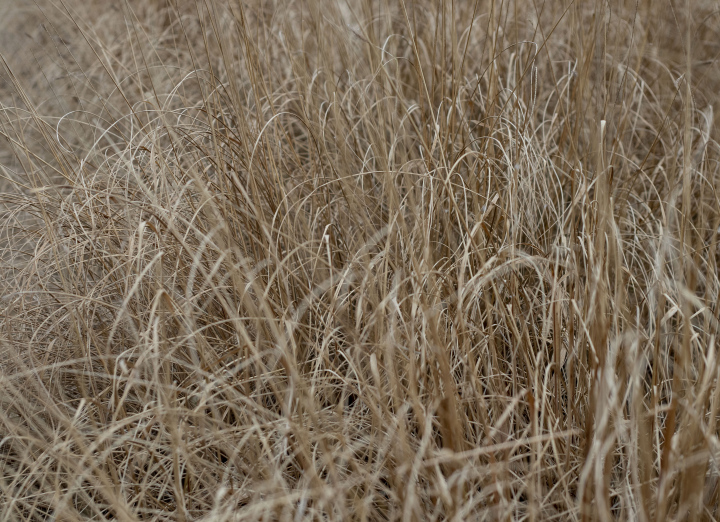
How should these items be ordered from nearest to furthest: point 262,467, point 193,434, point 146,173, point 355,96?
1. point 262,467
2. point 193,434
3. point 146,173
4. point 355,96

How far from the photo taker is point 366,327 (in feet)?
3.45

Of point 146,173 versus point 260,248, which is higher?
point 146,173

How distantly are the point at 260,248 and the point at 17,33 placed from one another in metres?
2.24

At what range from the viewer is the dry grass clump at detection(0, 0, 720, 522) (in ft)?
3.05

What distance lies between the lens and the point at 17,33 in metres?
2.90

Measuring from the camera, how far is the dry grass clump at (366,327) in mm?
928

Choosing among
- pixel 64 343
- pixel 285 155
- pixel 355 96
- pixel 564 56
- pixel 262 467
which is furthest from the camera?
pixel 564 56

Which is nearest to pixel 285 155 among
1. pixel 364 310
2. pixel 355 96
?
pixel 355 96

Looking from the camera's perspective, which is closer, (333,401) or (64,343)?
(333,401)

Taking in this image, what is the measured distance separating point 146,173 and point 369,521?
0.85m

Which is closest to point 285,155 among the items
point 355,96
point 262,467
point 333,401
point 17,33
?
point 355,96

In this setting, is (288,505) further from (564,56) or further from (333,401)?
(564,56)

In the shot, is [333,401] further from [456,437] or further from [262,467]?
[456,437]

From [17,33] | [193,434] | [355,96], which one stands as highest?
[17,33]
